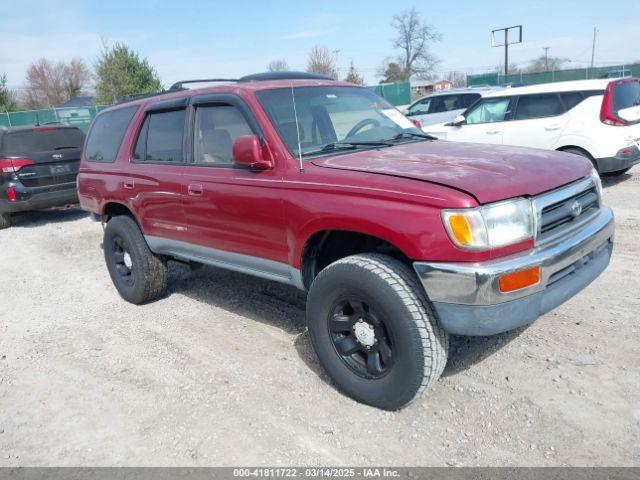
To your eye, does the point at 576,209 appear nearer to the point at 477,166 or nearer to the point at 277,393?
the point at 477,166

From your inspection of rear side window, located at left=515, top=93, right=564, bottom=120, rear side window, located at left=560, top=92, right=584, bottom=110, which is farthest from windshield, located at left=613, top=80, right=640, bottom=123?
rear side window, located at left=515, top=93, right=564, bottom=120

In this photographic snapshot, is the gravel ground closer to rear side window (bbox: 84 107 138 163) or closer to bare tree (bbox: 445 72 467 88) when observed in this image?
rear side window (bbox: 84 107 138 163)

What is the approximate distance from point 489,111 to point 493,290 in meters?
7.45

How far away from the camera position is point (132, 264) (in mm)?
5047

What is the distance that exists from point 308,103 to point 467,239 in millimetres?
1852

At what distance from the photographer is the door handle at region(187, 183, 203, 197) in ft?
13.2

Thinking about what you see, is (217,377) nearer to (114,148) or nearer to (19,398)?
(19,398)

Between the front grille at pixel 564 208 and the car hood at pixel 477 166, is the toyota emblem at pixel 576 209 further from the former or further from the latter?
the car hood at pixel 477 166

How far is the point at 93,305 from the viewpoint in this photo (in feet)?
17.4

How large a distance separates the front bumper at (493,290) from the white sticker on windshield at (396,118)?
6.01ft

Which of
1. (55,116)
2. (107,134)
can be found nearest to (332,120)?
(107,134)

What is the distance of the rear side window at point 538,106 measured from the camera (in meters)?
8.36

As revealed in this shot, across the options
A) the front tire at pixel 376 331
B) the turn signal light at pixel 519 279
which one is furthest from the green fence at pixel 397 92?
the turn signal light at pixel 519 279

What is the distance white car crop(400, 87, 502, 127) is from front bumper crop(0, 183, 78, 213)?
813 centimetres
